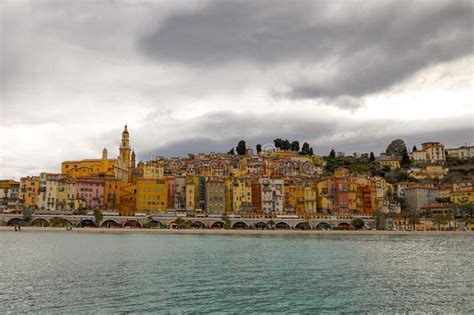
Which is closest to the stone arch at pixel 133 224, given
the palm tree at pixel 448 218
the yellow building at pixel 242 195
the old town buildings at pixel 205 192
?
the old town buildings at pixel 205 192

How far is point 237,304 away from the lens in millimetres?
19109

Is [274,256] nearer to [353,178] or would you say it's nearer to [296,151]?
[353,178]

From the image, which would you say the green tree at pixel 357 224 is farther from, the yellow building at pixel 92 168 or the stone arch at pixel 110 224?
the yellow building at pixel 92 168

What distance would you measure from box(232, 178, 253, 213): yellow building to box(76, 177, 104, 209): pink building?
3234 cm

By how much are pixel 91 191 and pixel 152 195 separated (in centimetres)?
1504

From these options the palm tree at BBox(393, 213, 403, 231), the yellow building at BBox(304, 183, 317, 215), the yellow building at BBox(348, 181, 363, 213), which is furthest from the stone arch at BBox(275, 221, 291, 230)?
the palm tree at BBox(393, 213, 403, 231)

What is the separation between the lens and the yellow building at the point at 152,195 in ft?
352

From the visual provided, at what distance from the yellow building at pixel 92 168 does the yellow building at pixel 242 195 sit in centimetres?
3199

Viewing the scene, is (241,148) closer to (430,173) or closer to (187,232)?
(430,173)

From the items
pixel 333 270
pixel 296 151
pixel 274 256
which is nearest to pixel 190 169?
pixel 296 151

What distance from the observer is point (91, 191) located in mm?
109312

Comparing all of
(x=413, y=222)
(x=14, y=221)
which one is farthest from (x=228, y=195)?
(x=14, y=221)

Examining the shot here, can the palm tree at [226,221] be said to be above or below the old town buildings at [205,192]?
below

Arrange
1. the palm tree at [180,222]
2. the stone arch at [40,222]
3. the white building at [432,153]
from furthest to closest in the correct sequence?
1. the white building at [432,153]
2. the palm tree at [180,222]
3. the stone arch at [40,222]
